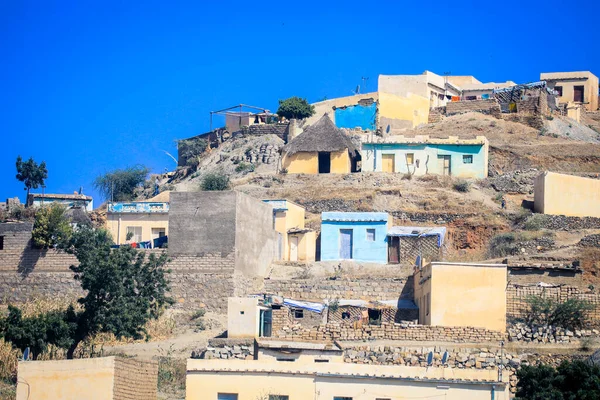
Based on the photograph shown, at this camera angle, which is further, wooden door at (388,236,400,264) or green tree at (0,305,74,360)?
wooden door at (388,236,400,264)

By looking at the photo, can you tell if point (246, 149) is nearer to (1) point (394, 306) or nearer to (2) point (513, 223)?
(2) point (513, 223)

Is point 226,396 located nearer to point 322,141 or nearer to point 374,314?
point 374,314

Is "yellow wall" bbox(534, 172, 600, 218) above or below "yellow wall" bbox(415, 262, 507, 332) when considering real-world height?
above

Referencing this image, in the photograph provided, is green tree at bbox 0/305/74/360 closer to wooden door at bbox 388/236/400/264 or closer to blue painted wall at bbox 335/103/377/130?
wooden door at bbox 388/236/400/264

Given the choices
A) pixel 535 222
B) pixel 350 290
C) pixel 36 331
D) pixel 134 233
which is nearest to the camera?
pixel 36 331

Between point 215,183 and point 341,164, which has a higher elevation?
point 341,164

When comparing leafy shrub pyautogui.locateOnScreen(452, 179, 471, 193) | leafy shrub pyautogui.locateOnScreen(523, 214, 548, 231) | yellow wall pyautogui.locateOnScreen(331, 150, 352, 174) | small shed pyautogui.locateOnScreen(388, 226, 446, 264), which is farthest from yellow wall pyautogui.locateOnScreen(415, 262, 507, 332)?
yellow wall pyautogui.locateOnScreen(331, 150, 352, 174)

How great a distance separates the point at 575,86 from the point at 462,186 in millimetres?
17986

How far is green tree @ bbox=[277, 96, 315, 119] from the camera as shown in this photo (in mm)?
53656

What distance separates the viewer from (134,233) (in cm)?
3941

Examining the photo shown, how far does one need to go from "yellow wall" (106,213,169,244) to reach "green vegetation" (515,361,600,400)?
1881 centimetres

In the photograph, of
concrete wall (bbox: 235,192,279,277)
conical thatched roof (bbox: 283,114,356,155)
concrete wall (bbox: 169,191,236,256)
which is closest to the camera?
concrete wall (bbox: 169,191,236,256)

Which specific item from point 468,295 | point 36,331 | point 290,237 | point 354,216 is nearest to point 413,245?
point 354,216

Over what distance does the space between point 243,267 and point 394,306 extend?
4925mm
